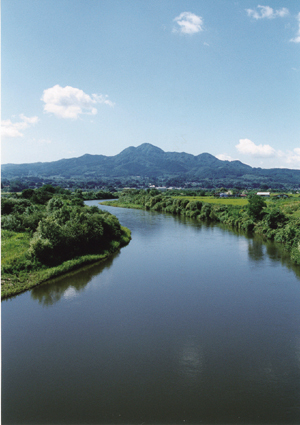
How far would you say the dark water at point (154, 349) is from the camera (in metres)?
9.86

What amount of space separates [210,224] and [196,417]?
3906 centimetres

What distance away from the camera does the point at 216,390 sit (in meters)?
10.5

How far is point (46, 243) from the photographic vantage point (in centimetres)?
2217

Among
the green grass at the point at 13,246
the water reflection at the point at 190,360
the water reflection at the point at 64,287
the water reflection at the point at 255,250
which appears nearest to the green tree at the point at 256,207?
the water reflection at the point at 255,250

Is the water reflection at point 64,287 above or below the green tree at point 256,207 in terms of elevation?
below

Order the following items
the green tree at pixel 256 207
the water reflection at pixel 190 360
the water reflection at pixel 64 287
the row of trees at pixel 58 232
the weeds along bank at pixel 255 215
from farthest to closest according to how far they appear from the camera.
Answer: the green tree at pixel 256 207 < the weeds along bank at pixel 255 215 < the row of trees at pixel 58 232 < the water reflection at pixel 64 287 < the water reflection at pixel 190 360

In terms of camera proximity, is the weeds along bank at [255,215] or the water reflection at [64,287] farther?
the weeds along bank at [255,215]

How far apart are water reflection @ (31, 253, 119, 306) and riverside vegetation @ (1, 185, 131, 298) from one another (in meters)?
0.65

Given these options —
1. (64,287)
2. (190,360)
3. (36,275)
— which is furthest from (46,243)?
(190,360)

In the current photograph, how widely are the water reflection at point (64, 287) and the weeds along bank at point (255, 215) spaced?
54.4 feet

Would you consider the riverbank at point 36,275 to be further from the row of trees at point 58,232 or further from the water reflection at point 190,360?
the water reflection at point 190,360

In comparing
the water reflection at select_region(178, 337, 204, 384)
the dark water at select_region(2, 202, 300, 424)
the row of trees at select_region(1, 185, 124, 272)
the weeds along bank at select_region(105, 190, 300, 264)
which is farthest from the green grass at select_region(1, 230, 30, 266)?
the weeds along bank at select_region(105, 190, 300, 264)

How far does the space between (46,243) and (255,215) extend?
29339mm

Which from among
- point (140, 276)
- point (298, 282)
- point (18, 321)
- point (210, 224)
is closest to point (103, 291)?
point (140, 276)
